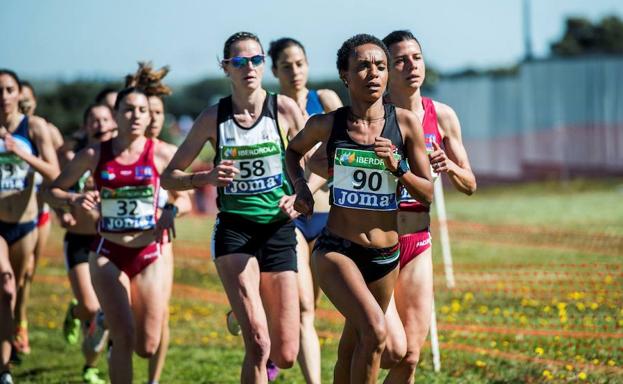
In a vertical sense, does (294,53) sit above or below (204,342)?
above

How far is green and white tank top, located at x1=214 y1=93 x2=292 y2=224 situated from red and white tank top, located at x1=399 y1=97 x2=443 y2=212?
31.3 inches

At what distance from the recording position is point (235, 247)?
6504 millimetres

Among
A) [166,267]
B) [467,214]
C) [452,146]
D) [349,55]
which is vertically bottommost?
[467,214]

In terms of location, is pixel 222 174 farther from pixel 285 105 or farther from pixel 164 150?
pixel 164 150

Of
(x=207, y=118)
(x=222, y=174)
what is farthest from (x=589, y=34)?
(x=222, y=174)

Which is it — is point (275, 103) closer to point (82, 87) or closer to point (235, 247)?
point (235, 247)

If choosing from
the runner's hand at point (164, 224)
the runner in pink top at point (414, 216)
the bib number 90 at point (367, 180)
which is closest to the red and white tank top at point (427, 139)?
the runner in pink top at point (414, 216)

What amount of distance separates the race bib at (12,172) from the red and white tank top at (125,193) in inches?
73.1

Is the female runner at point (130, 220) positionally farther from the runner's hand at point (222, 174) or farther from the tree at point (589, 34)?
the tree at point (589, 34)

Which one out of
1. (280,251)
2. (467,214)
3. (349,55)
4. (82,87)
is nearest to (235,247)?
(280,251)

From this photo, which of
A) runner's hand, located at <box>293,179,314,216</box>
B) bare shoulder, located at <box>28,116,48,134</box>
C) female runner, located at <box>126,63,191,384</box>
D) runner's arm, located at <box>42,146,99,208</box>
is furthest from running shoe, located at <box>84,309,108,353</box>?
runner's hand, located at <box>293,179,314,216</box>

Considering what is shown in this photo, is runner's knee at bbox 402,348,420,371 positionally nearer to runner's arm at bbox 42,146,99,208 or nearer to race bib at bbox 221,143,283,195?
race bib at bbox 221,143,283,195

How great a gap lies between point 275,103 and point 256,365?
1.71 metres

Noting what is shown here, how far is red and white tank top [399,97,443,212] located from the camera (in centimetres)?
642
